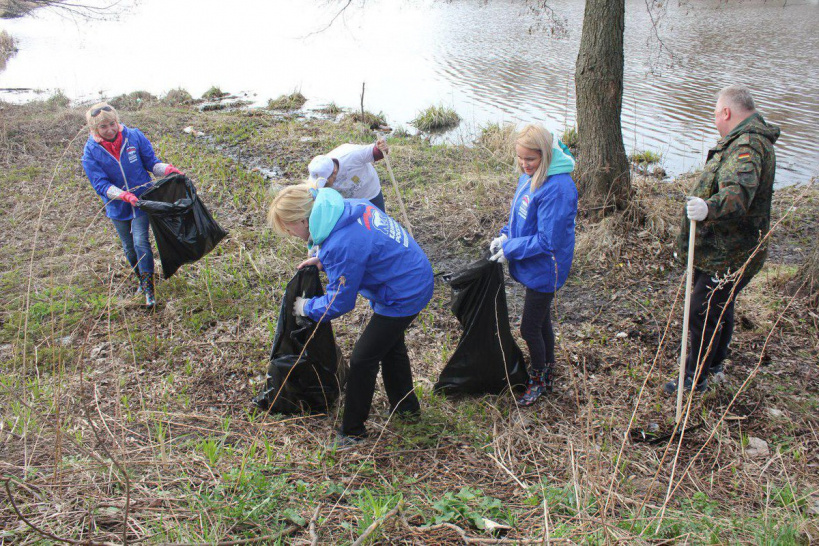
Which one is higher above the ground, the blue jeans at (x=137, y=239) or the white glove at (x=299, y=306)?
the white glove at (x=299, y=306)

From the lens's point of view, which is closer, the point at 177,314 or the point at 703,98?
the point at 177,314

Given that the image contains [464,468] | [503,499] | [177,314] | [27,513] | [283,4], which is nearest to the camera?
[27,513]

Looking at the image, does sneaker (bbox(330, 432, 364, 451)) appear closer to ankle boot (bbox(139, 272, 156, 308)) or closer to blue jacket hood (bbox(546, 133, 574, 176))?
blue jacket hood (bbox(546, 133, 574, 176))

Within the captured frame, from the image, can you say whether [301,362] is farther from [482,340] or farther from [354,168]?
[354,168]

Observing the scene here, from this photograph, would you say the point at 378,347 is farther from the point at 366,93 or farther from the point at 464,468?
the point at 366,93

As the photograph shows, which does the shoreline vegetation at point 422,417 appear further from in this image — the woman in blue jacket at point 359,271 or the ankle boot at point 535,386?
the woman in blue jacket at point 359,271

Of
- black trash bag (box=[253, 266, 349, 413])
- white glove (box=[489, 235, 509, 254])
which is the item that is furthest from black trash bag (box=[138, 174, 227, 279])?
white glove (box=[489, 235, 509, 254])

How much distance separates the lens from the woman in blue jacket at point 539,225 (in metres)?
2.95

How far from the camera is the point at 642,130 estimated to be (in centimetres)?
952

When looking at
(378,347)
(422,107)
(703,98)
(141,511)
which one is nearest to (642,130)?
(703,98)

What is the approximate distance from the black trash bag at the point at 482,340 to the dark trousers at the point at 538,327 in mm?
93

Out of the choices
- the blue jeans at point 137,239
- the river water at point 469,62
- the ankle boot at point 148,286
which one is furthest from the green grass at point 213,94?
the ankle boot at point 148,286

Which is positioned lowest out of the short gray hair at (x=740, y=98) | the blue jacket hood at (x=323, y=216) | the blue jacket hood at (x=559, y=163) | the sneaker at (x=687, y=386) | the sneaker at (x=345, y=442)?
the sneaker at (x=345, y=442)

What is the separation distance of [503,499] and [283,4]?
89.9 ft
